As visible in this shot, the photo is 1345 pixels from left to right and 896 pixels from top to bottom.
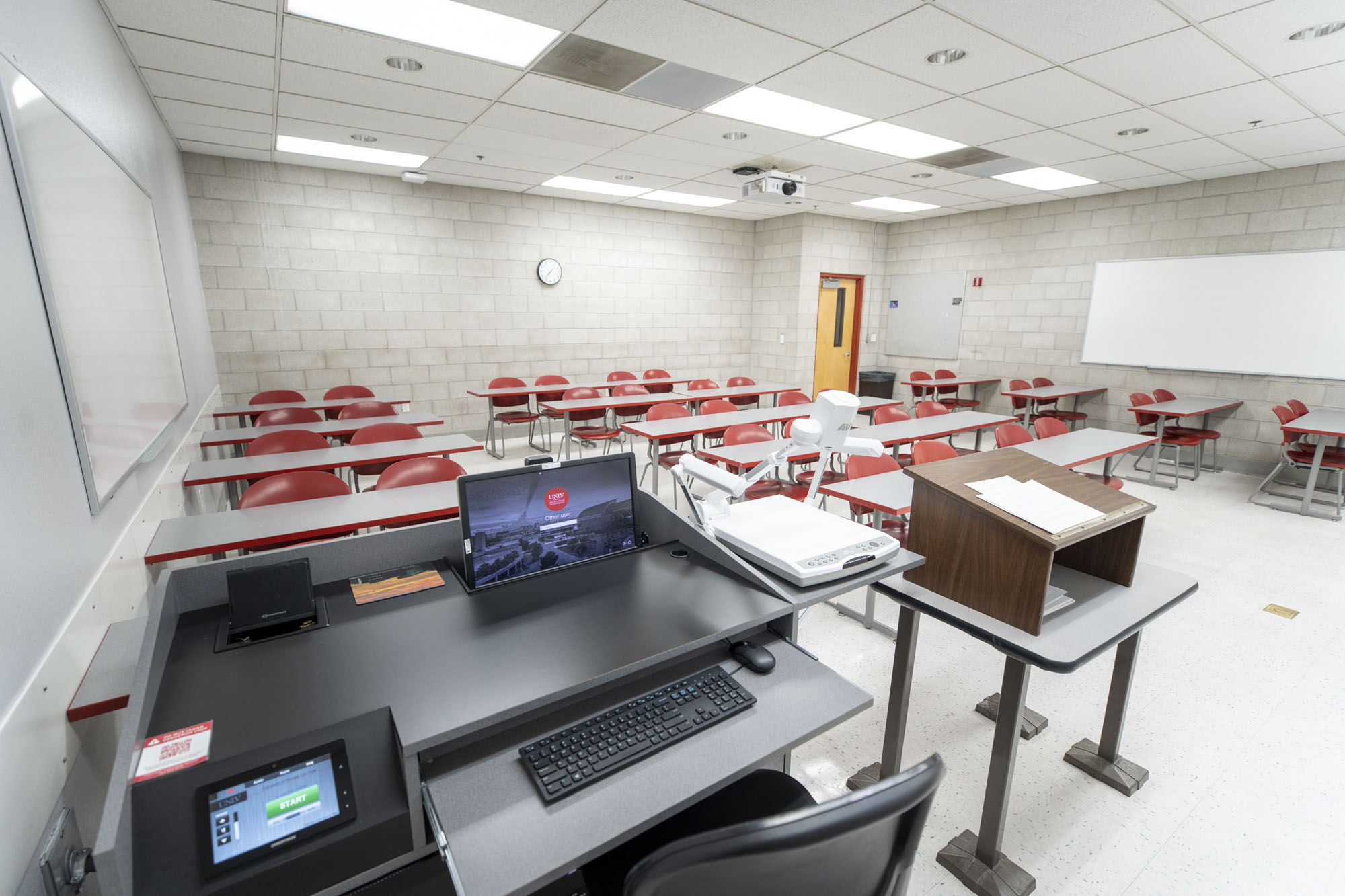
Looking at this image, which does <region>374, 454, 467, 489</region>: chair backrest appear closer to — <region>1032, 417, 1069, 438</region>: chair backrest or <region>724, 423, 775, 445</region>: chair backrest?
<region>724, 423, 775, 445</region>: chair backrest

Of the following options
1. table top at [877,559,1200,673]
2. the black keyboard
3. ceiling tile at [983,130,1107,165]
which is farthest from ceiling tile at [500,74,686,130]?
the black keyboard

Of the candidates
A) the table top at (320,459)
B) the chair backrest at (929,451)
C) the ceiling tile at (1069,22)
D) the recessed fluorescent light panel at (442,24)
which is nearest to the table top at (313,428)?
the table top at (320,459)

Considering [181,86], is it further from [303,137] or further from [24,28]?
[24,28]

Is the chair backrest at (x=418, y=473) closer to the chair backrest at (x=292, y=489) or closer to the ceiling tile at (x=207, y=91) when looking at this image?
the chair backrest at (x=292, y=489)

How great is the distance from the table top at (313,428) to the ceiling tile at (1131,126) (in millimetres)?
5252

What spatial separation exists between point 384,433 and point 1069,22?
4409 millimetres

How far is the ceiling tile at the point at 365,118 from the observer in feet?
12.7

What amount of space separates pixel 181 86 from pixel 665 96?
300 centimetres

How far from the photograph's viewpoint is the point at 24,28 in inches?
63.7

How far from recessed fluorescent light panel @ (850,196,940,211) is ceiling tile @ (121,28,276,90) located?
19.8ft

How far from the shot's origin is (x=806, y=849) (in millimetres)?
720

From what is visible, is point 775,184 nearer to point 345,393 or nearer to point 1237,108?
point 1237,108

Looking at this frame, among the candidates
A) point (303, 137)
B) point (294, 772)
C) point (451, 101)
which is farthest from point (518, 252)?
point (294, 772)

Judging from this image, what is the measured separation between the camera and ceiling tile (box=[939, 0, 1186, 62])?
104 inches
